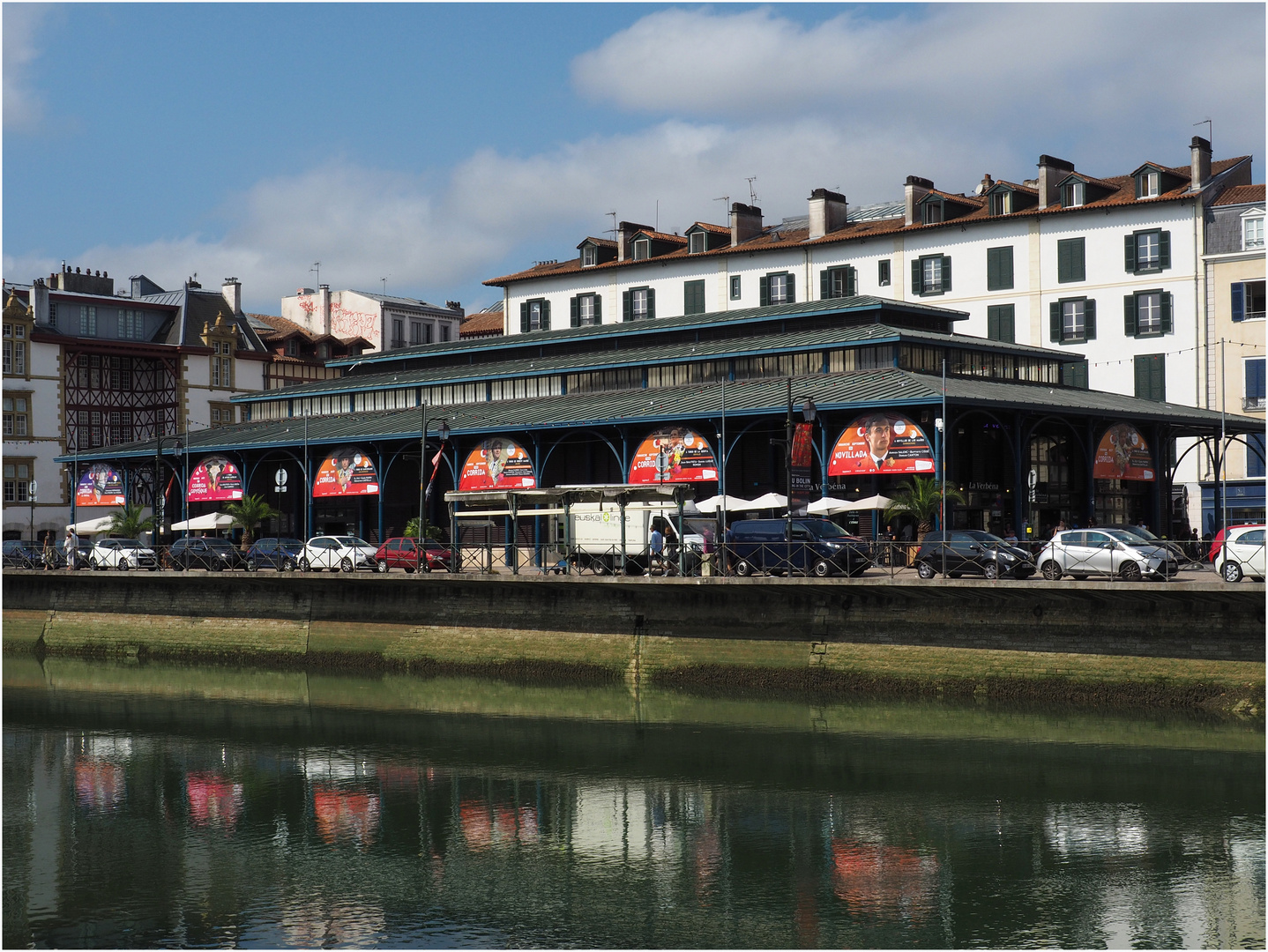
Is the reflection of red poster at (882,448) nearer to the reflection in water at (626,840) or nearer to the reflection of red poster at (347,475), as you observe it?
the reflection in water at (626,840)

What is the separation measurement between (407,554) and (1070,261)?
38.1 meters

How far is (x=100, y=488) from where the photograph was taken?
250 ft

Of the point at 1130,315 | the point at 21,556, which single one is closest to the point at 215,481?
the point at 21,556

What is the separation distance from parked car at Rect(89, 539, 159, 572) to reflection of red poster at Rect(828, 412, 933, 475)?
2614 cm

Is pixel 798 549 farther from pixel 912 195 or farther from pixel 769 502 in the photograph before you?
pixel 912 195

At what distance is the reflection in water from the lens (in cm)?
2086

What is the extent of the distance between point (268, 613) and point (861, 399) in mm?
21491

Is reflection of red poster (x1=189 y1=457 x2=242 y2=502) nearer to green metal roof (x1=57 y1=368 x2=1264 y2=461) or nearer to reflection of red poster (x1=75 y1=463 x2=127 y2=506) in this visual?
green metal roof (x1=57 y1=368 x2=1264 y2=461)

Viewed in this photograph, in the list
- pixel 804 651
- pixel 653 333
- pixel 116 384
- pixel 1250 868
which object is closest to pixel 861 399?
pixel 804 651

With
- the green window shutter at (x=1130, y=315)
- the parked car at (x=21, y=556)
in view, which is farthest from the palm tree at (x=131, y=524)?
the green window shutter at (x=1130, y=315)

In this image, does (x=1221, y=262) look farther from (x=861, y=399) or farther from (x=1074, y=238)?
(x=861, y=399)

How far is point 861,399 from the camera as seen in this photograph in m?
51.0

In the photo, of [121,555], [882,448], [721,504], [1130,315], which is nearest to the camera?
[721,504]

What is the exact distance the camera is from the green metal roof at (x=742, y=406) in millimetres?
51531
